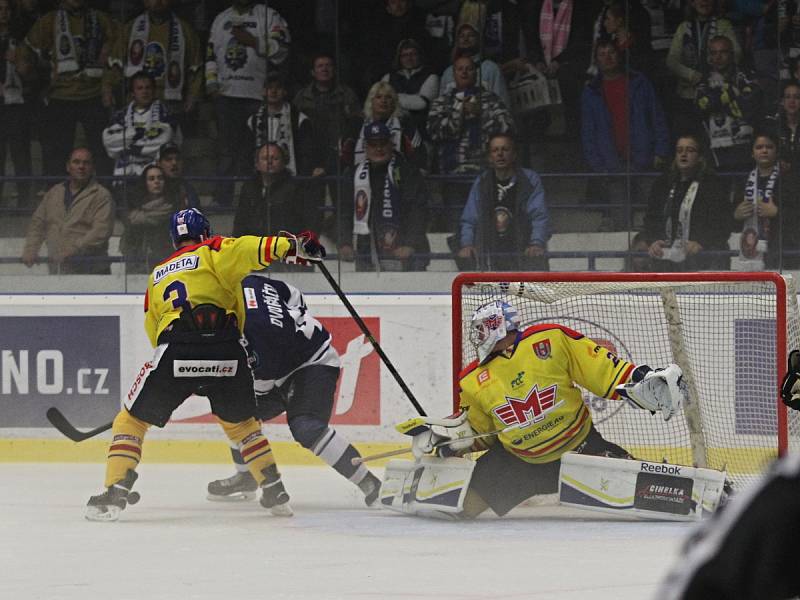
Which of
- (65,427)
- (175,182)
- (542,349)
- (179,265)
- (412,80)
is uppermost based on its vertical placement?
(412,80)

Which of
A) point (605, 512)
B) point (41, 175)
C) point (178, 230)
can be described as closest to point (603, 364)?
point (605, 512)

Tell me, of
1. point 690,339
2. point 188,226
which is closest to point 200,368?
point 188,226

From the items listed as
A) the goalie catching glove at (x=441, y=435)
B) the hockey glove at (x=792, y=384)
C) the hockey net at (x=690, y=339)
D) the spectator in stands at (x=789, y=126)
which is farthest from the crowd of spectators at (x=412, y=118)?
the hockey glove at (x=792, y=384)

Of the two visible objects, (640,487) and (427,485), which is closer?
(640,487)

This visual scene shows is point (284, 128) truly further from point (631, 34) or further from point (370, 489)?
point (370, 489)

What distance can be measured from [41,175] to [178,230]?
2.64 meters

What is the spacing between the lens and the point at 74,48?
7.66m

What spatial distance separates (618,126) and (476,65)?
2.62ft

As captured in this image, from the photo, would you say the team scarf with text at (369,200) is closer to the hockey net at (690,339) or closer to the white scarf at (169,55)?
the white scarf at (169,55)

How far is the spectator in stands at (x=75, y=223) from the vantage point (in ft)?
24.0

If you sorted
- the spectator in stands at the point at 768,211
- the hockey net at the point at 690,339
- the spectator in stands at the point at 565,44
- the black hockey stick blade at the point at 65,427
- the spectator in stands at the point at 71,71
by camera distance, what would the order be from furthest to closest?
the spectator in stands at the point at 71,71 → the spectator in stands at the point at 565,44 → the spectator in stands at the point at 768,211 → the black hockey stick blade at the point at 65,427 → the hockey net at the point at 690,339

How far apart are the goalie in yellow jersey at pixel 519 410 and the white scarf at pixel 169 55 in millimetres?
3131

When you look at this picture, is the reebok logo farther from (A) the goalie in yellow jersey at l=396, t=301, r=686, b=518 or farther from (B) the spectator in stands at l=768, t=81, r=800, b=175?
(B) the spectator in stands at l=768, t=81, r=800, b=175

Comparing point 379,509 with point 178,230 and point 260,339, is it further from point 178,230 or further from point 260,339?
point 178,230
